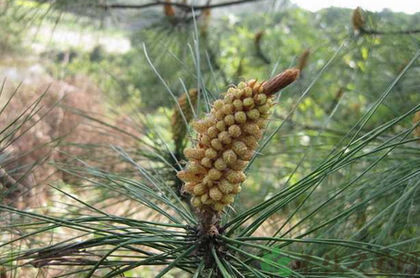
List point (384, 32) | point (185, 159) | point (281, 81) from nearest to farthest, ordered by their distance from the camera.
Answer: point (281, 81)
point (185, 159)
point (384, 32)

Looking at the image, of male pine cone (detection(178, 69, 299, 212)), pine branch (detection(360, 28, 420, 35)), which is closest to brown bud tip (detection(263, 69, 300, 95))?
male pine cone (detection(178, 69, 299, 212))

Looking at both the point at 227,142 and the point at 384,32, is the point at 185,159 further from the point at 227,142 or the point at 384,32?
the point at 384,32

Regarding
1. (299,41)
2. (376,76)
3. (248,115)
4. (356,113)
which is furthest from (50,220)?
(299,41)

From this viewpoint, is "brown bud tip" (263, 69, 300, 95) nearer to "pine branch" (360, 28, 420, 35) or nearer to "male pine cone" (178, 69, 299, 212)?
"male pine cone" (178, 69, 299, 212)

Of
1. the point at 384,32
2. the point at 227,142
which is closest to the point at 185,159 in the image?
the point at 227,142

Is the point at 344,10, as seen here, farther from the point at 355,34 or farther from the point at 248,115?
the point at 248,115

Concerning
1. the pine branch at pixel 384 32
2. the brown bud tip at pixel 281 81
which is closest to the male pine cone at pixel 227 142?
the brown bud tip at pixel 281 81

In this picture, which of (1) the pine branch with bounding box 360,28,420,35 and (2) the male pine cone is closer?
(2) the male pine cone
